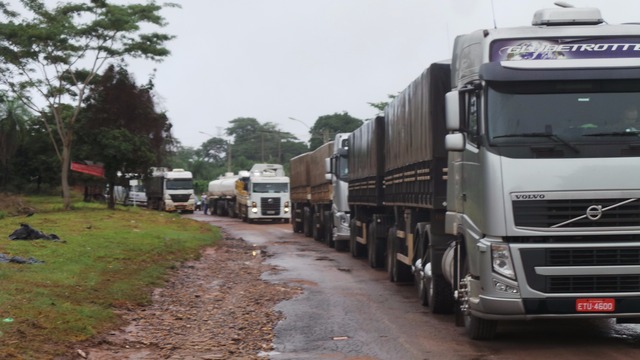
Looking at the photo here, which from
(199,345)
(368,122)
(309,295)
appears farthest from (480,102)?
(368,122)

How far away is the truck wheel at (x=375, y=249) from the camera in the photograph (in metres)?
19.5

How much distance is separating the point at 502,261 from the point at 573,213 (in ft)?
2.79

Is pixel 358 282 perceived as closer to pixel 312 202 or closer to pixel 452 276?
pixel 452 276

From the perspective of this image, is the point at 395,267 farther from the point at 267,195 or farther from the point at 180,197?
the point at 180,197

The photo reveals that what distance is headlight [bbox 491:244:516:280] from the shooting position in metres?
8.50

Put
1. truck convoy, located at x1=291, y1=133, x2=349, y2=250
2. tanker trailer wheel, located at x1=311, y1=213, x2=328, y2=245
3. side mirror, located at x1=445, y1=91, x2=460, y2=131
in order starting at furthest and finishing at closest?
tanker trailer wheel, located at x1=311, y1=213, x2=328, y2=245
truck convoy, located at x1=291, y1=133, x2=349, y2=250
side mirror, located at x1=445, y1=91, x2=460, y2=131

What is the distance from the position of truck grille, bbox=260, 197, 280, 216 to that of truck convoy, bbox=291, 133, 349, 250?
22.9ft

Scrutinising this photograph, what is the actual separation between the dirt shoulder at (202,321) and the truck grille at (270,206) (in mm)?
27717

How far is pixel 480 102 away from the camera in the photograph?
8.91m

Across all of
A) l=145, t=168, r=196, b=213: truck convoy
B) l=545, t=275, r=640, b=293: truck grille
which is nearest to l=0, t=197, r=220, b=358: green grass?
l=545, t=275, r=640, b=293: truck grille

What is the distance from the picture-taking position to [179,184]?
6075 centimetres

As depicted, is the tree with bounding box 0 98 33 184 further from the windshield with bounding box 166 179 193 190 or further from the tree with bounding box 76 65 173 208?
the tree with bounding box 76 65 173 208

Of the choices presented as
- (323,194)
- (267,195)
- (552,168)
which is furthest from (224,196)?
(552,168)

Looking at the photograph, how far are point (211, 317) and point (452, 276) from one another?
12.3 ft
